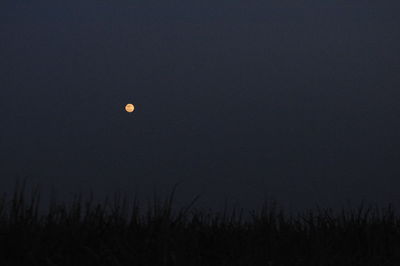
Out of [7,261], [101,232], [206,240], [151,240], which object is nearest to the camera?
[7,261]

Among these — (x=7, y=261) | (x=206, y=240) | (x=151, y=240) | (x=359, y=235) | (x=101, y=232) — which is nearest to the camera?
(x=7, y=261)

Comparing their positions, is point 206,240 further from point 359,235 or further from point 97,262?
point 359,235

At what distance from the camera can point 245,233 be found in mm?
5422

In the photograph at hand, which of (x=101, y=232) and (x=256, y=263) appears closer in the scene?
(x=256, y=263)

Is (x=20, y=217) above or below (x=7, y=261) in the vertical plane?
above

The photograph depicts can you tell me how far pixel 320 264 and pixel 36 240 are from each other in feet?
7.60

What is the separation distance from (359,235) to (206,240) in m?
1.96

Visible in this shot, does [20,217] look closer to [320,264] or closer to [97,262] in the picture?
[97,262]

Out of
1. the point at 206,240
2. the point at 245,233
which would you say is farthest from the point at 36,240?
the point at 245,233

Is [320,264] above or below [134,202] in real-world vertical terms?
below

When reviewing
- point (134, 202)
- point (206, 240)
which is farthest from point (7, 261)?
point (206, 240)

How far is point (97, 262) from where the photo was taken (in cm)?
410

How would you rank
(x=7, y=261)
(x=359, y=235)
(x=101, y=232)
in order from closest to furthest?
(x=7, y=261), (x=101, y=232), (x=359, y=235)

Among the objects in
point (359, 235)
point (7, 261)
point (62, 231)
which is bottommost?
point (7, 261)
